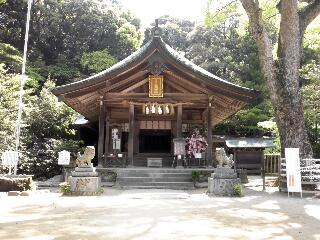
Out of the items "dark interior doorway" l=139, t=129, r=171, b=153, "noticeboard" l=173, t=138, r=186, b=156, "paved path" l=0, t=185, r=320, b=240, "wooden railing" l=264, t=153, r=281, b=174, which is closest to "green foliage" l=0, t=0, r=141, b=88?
"dark interior doorway" l=139, t=129, r=171, b=153

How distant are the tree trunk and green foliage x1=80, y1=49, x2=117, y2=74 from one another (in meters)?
25.2

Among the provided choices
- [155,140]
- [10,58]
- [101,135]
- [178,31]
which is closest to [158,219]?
[101,135]

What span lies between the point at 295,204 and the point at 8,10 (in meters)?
36.6

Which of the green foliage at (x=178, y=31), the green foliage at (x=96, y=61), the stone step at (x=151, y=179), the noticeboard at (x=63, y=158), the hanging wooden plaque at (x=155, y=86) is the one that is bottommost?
the stone step at (x=151, y=179)

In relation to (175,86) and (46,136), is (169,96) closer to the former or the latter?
(175,86)

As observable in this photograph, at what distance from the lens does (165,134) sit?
17.7 m

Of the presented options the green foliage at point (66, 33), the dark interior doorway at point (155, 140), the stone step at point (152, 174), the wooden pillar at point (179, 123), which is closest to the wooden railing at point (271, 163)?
the dark interior doorway at point (155, 140)

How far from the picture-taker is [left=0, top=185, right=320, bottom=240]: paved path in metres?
5.20

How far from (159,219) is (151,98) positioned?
30.6 ft

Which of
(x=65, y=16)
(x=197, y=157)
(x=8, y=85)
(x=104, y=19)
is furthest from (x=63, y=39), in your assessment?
(x=197, y=157)

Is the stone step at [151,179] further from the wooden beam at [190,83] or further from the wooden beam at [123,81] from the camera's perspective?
the wooden beam at [123,81]

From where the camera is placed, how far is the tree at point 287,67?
474 inches

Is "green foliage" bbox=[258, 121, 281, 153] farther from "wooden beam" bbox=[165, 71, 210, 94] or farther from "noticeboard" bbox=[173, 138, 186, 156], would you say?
"noticeboard" bbox=[173, 138, 186, 156]

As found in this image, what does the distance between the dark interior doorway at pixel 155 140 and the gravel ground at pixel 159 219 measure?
7.85 meters
